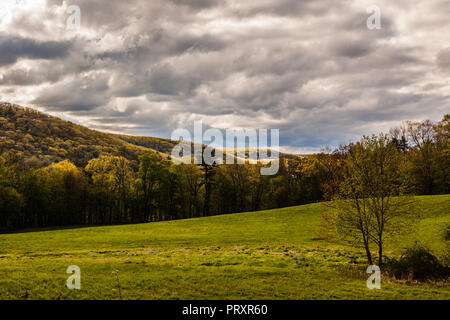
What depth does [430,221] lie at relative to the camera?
44.6 metres

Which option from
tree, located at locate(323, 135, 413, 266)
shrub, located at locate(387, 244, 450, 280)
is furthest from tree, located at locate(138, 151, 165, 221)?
shrub, located at locate(387, 244, 450, 280)

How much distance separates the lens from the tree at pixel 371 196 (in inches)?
995

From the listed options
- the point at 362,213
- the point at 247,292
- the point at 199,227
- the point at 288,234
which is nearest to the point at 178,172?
the point at 199,227

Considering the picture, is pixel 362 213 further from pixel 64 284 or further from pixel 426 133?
pixel 426 133

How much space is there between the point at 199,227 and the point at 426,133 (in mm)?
74162

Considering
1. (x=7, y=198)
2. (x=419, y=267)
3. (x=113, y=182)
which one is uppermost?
(x=113, y=182)

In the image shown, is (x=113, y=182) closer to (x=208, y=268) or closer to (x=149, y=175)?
(x=149, y=175)

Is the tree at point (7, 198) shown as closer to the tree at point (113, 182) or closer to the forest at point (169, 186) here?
the forest at point (169, 186)

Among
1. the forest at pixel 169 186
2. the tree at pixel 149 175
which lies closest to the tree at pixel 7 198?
the forest at pixel 169 186

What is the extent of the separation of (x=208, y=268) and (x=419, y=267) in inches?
585

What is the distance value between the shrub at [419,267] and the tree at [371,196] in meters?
2.58

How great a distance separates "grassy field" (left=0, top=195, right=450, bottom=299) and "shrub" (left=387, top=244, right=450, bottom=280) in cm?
154

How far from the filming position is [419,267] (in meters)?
21.3

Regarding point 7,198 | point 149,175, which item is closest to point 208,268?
point 149,175
